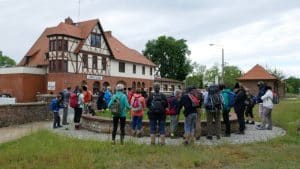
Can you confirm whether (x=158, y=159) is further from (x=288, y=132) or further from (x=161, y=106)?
(x=288, y=132)

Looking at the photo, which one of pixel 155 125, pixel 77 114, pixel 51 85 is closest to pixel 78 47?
pixel 51 85

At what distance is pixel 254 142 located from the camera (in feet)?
42.3

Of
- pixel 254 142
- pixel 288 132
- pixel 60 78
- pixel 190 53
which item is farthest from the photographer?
pixel 190 53

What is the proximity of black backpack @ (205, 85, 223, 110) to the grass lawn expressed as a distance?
1.70 metres

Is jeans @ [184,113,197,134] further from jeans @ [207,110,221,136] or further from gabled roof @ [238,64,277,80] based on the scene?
gabled roof @ [238,64,277,80]

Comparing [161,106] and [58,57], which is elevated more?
[58,57]

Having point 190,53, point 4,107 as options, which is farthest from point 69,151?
point 190,53

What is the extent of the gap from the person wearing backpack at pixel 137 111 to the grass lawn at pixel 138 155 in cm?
204

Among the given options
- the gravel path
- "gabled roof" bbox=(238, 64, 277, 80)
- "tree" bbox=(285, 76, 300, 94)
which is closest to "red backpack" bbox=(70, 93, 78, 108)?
the gravel path

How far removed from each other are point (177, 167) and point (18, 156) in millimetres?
4140

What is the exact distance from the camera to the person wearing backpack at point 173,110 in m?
13.7

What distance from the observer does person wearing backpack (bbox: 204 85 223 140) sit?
13.3m

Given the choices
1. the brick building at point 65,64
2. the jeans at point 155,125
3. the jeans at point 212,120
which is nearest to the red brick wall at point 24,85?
the brick building at point 65,64

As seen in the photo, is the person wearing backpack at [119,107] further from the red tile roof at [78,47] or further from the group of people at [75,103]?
the red tile roof at [78,47]
